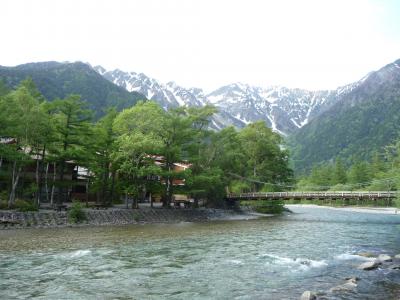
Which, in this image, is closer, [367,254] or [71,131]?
[367,254]

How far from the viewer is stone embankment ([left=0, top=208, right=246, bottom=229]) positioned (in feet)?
111

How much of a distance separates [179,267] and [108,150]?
99.5 ft

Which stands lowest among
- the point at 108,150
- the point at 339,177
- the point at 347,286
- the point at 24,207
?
the point at 347,286

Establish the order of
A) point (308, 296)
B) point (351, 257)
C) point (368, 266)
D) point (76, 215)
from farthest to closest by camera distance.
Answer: point (76, 215) < point (351, 257) < point (368, 266) < point (308, 296)

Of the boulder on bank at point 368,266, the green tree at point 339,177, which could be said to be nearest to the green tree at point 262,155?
the boulder on bank at point 368,266

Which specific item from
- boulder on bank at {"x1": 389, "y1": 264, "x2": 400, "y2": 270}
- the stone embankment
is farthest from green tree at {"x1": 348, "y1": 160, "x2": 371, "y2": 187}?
boulder on bank at {"x1": 389, "y1": 264, "x2": 400, "y2": 270}

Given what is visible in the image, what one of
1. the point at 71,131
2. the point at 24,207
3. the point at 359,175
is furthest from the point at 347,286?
the point at 359,175

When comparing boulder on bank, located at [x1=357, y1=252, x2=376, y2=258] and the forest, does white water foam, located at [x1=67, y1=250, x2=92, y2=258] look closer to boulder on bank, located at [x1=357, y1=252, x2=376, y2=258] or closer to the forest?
boulder on bank, located at [x1=357, y1=252, x2=376, y2=258]

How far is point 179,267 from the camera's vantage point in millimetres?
18719

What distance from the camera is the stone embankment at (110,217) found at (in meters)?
33.8

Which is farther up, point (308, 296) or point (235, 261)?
point (308, 296)

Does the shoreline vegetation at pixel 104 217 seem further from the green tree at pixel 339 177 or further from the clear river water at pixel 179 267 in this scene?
the green tree at pixel 339 177

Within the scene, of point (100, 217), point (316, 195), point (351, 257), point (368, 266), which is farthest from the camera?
point (316, 195)

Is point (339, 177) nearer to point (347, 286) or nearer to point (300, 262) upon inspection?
point (300, 262)
